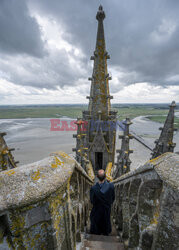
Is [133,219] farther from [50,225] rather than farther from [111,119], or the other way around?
[111,119]

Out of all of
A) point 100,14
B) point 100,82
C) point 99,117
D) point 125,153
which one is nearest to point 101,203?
point 125,153

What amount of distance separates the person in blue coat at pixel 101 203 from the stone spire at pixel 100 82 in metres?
6.37

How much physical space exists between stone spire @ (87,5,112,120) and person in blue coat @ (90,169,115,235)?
637cm

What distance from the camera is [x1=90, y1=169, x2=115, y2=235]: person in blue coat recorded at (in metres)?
3.40

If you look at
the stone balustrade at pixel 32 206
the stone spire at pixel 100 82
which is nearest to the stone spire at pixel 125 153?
the stone spire at pixel 100 82

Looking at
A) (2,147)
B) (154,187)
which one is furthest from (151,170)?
(2,147)

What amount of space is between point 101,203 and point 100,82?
7902 mm

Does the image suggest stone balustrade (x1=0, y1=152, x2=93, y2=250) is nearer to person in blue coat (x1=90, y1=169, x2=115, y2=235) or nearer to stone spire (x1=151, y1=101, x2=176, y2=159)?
person in blue coat (x1=90, y1=169, x2=115, y2=235)

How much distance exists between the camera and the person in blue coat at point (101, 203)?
3402 mm

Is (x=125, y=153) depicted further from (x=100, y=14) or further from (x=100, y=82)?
(x=100, y=14)

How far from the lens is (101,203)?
3715 millimetres

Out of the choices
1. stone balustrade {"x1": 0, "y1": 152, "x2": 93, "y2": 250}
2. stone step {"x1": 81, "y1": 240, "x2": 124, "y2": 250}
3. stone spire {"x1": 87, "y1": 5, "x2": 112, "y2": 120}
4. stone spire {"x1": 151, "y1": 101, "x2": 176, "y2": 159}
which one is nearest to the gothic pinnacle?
stone spire {"x1": 87, "y1": 5, "x2": 112, "y2": 120}

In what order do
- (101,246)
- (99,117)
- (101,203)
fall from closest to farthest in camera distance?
(101,246) → (101,203) → (99,117)

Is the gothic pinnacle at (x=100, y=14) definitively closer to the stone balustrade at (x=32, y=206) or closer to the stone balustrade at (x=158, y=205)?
the stone balustrade at (x=158, y=205)
